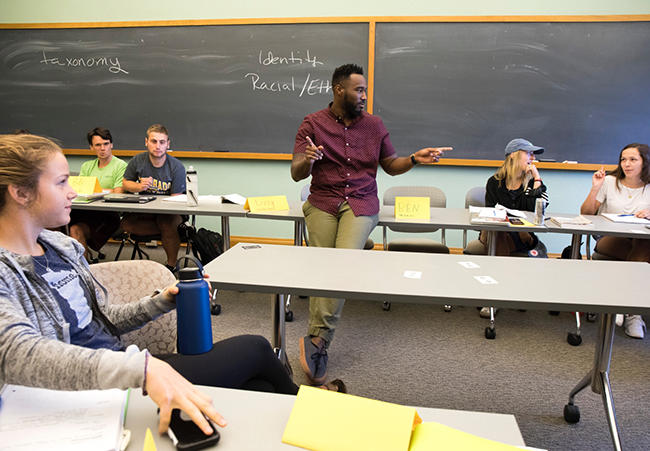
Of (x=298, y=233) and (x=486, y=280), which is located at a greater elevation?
(x=486, y=280)

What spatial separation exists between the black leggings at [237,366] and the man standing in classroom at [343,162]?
1.12m

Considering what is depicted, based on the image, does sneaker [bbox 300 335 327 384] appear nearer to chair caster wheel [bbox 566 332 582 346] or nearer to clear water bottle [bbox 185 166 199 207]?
clear water bottle [bbox 185 166 199 207]

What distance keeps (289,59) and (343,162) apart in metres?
2.18

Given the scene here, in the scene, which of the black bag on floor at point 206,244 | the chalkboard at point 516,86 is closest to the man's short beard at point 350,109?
the black bag on floor at point 206,244

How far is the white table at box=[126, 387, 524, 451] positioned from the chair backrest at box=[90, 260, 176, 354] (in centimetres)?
58

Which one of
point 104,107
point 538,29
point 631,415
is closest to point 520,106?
point 538,29

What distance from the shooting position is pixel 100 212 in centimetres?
362

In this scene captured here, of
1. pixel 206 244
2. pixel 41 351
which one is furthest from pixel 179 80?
pixel 41 351

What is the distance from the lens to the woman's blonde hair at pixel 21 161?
3.21ft

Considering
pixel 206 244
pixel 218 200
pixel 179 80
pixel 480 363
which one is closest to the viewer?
pixel 480 363

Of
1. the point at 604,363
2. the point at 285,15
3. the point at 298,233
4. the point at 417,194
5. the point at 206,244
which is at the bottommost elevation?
the point at 604,363

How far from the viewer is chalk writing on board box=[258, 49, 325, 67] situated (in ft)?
14.0

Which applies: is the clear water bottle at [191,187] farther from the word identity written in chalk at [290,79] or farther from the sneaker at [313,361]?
Answer: the word identity written in chalk at [290,79]

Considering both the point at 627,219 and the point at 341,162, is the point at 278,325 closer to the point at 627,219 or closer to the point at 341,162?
the point at 341,162
